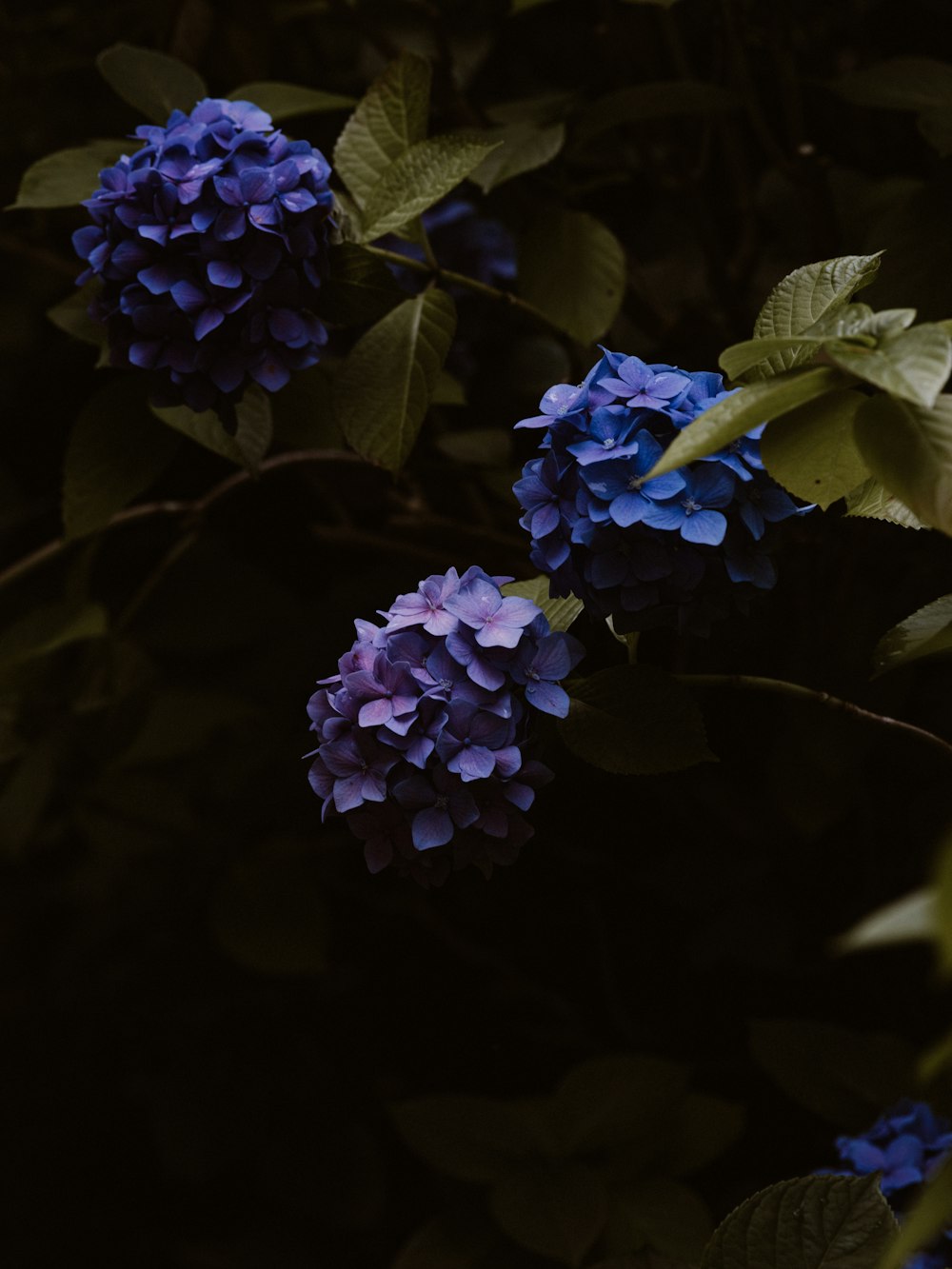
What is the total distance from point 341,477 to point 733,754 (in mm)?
375

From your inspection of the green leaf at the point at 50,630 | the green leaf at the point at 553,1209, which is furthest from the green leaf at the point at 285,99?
the green leaf at the point at 553,1209

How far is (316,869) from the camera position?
47.9 inches

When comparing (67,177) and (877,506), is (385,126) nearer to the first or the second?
(67,177)

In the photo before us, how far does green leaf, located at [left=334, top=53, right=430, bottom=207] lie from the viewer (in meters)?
0.76

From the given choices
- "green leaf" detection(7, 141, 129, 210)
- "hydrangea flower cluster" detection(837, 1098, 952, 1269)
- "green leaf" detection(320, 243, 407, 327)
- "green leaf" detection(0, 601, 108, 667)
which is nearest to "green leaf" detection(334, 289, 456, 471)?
"green leaf" detection(320, 243, 407, 327)

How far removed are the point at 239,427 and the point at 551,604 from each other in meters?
0.30

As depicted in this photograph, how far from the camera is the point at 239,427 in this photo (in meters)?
0.82

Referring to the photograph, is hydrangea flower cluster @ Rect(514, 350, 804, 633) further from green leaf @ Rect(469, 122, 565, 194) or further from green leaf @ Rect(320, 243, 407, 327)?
green leaf @ Rect(469, 122, 565, 194)

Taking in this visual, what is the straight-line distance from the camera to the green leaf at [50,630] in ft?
3.17

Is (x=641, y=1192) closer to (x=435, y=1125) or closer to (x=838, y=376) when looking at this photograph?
(x=435, y=1125)

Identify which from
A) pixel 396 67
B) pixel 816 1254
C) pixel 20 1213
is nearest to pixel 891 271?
pixel 396 67

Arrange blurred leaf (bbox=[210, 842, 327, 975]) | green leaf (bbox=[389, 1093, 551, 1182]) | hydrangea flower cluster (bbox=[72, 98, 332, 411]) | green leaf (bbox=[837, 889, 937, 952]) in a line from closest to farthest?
green leaf (bbox=[837, 889, 937, 952])
hydrangea flower cluster (bbox=[72, 98, 332, 411])
green leaf (bbox=[389, 1093, 551, 1182])
blurred leaf (bbox=[210, 842, 327, 975])

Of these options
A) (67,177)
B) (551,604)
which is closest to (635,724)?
(551,604)

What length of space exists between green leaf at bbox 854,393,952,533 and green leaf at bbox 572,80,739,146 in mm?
438
